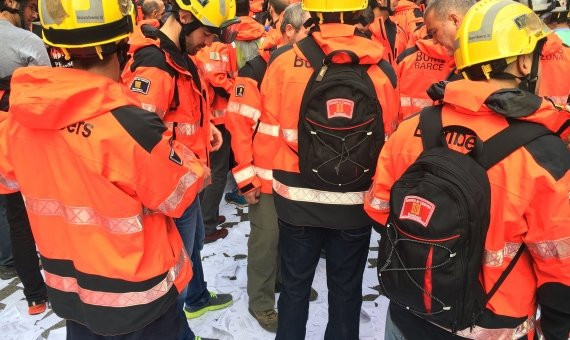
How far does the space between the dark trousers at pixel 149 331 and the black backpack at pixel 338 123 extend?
3.40ft

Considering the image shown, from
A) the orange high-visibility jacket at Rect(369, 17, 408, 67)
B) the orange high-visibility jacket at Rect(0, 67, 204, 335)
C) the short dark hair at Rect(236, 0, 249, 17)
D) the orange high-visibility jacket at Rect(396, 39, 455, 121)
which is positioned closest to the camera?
the orange high-visibility jacket at Rect(0, 67, 204, 335)

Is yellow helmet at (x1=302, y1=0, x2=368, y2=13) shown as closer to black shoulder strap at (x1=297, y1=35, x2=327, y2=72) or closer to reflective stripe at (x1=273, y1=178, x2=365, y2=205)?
black shoulder strap at (x1=297, y1=35, x2=327, y2=72)

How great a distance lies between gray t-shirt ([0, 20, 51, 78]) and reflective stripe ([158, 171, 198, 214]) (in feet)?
7.98

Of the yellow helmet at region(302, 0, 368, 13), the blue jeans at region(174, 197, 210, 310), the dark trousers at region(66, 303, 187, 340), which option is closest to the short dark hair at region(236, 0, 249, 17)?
the blue jeans at region(174, 197, 210, 310)

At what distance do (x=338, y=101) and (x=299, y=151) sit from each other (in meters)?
0.37

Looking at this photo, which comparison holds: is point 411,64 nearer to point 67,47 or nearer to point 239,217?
point 239,217

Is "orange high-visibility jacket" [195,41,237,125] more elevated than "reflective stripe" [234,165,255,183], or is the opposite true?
"orange high-visibility jacket" [195,41,237,125]

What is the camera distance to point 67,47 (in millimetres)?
1772

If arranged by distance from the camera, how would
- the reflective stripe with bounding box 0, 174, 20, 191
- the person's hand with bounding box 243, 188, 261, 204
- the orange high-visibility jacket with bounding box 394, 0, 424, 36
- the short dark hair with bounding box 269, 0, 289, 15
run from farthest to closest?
the orange high-visibility jacket with bounding box 394, 0, 424, 36, the short dark hair with bounding box 269, 0, 289, 15, the person's hand with bounding box 243, 188, 261, 204, the reflective stripe with bounding box 0, 174, 20, 191

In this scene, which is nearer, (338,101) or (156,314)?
(156,314)

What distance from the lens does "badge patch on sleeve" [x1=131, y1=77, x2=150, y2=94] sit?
8.89 feet

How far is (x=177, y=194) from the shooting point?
1900 mm

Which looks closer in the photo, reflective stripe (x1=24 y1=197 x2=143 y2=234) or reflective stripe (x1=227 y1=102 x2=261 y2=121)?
reflective stripe (x1=24 y1=197 x2=143 y2=234)

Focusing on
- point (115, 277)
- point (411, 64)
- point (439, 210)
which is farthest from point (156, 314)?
point (411, 64)
